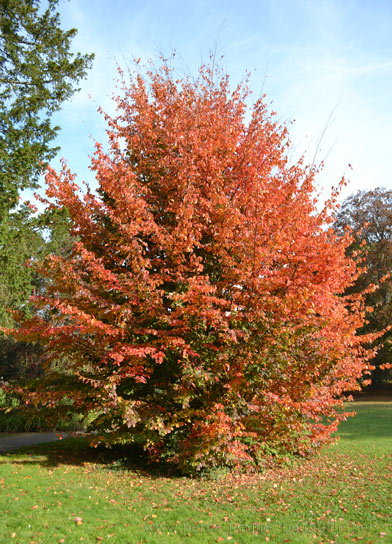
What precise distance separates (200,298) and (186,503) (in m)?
3.40

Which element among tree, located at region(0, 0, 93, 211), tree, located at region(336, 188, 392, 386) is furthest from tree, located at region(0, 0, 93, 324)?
tree, located at region(336, 188, 392, 386)

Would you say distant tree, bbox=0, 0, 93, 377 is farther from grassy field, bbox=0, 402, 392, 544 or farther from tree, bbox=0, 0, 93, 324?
grassy field, bbox=0, 402, 392, 544

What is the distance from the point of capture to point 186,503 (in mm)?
6469

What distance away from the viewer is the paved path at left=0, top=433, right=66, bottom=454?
1172cm

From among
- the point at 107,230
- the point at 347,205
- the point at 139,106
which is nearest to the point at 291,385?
the point at 107,230

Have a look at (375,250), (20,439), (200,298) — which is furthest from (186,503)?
(375,250)

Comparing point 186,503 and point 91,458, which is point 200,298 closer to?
point 186,503

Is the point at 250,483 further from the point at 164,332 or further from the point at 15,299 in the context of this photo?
the point at 15,299

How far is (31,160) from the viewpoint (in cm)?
1427

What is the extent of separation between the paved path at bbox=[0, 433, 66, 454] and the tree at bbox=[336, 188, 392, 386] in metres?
23.0

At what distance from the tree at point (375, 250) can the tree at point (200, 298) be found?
21473 mm

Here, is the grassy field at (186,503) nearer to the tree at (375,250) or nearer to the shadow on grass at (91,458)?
the shadow on grass at (91,458)

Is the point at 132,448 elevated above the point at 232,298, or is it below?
below

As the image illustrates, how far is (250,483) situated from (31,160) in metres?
12.6
